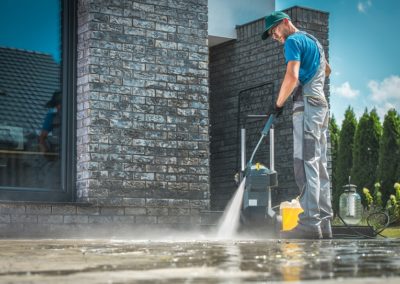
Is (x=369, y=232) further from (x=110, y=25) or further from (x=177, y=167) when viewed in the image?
(x=110, y=25)

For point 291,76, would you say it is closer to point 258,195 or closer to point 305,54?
point 305,54

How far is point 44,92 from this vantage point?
26.7 feet

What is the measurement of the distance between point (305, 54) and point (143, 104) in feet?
7.71

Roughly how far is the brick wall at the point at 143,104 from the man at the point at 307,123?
2065 mm

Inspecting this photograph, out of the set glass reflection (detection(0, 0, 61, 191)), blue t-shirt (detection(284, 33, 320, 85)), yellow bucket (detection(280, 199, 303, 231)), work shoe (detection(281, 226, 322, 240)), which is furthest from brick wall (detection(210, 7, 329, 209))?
blue t-shirt (detection(284, 33, 320, 85))

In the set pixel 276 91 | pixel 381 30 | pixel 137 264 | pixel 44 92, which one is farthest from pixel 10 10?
pixel 381 30

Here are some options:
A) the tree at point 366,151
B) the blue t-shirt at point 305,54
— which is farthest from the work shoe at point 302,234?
the tree at point 366,151

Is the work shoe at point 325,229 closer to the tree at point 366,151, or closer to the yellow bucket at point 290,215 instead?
the yellow bucket at point 290,215

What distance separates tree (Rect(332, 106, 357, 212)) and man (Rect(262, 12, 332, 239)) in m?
13.4

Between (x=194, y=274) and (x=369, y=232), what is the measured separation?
18.7ft

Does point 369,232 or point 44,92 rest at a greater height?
point 44,92

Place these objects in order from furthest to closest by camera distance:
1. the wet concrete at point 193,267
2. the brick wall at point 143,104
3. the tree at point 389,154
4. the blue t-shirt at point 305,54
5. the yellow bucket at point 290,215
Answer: the tree at point 389,154 < the brick wall at point 143,104 < the yellow bucket at point 290,215 < the blue t-shirt at point 305,54 < the wet concrete at point 193,267

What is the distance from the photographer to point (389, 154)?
19.6 metres

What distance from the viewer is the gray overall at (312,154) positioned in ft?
20.9
